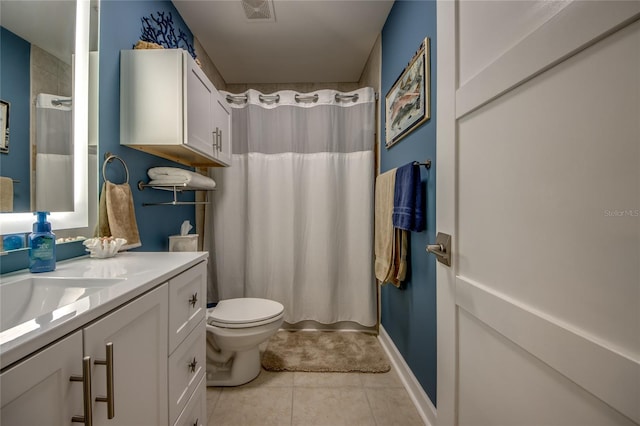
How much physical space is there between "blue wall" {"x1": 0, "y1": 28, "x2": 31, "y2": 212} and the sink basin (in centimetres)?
28

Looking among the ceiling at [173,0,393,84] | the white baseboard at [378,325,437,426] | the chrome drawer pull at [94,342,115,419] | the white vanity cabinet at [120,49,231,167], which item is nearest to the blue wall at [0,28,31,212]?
the white vanity cabinet at [120,49,231,167]

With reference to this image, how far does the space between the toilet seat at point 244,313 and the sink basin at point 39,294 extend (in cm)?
87

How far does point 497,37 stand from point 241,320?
1.62 metres

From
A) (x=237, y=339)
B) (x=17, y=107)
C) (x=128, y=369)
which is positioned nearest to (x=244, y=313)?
(x=237, y=339)

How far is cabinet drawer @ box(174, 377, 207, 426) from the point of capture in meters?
0.96

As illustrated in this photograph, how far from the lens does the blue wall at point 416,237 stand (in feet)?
4.12

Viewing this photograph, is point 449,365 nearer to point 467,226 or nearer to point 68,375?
point 467,226

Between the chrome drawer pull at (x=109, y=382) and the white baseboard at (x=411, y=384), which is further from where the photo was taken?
the white baseboard at (x=411, y=384)

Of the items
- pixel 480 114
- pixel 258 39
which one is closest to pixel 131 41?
pixel 258 39

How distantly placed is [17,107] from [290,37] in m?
1.83

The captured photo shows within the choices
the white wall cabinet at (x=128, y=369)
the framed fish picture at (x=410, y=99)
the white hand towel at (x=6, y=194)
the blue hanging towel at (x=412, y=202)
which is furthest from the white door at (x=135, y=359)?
the framed fish picture at (x=410, y=99)

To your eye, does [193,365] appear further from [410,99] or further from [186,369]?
[410,99]

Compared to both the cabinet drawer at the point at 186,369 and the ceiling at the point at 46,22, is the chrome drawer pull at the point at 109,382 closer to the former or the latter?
the cabinet drawer at the point at 186,369

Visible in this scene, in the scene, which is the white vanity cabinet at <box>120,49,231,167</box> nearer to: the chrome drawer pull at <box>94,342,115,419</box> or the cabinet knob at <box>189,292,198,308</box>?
the cabinet knob at <box>189,292,198,308</box>
